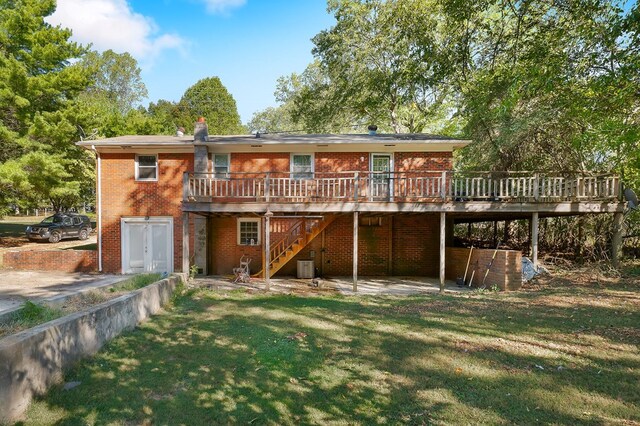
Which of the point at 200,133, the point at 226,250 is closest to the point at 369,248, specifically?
the point at 226,250

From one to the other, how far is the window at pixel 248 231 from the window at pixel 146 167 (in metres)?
4.02

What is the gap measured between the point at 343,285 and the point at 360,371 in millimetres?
7392

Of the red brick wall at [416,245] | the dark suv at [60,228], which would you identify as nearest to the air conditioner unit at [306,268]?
the red brick wall at [416,245]

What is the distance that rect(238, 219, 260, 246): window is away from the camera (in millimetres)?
14594

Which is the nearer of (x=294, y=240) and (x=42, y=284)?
(x=42, y=284)

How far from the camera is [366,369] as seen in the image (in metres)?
5.16

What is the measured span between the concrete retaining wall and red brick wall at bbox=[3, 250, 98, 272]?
923 cm

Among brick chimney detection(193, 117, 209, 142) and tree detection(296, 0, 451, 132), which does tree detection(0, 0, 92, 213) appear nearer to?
brick chimney detection(193, 117, 209, 142)

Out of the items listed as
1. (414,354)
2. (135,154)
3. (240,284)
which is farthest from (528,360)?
(135,154)

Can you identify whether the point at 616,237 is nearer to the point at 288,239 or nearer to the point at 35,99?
the point at 288,239

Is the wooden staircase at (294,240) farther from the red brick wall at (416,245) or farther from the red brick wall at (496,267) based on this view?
the red brick wall at (496,267)

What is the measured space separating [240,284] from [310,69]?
84.4ft

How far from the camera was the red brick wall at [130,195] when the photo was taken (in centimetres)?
1429

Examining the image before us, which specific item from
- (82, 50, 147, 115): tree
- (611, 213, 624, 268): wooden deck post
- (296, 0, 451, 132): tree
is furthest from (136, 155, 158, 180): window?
(82, 50, 147, 115): tree
